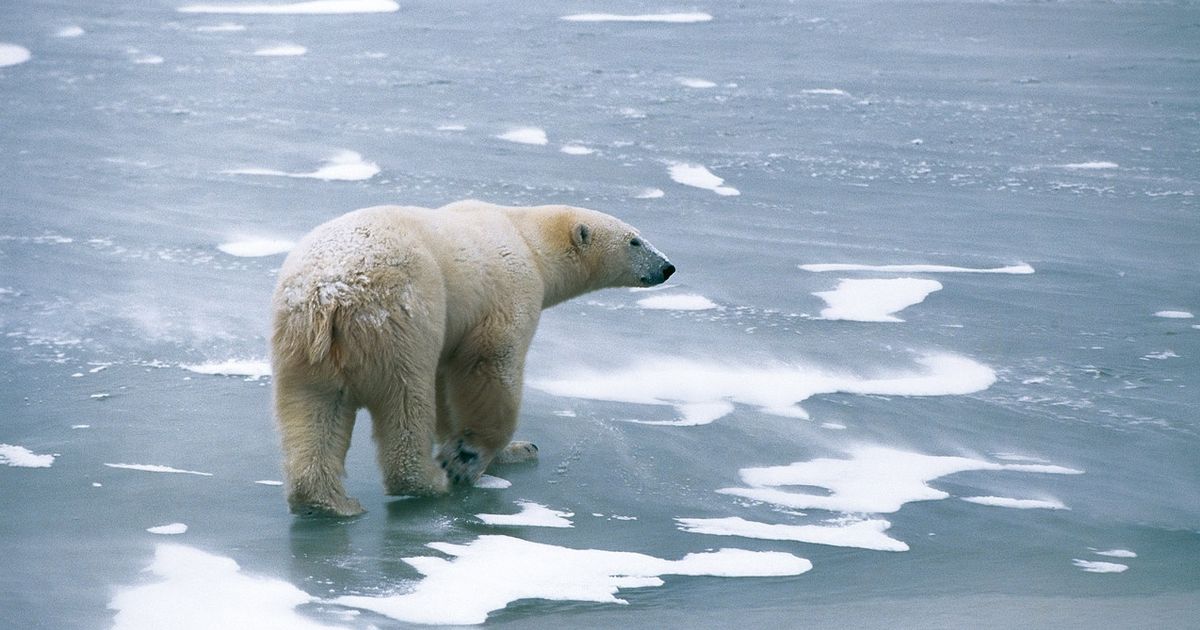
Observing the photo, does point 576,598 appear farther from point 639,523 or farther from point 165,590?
point 165,590

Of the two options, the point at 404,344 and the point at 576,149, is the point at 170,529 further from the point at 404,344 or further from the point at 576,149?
the point at 576,149

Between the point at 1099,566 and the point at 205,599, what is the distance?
7.66ft

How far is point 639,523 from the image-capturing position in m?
4.15

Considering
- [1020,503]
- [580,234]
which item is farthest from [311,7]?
[1020,503]

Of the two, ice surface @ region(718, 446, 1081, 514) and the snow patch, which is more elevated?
the snow patch

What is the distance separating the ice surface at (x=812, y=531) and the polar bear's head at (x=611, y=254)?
4.14 ft

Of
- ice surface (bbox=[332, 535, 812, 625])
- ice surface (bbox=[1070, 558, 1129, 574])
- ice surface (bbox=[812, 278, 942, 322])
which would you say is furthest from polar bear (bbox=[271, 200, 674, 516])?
ice surface (bbox=[812, 278, 942, 322])

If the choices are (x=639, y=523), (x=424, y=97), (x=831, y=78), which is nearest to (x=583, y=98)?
(x=424, y=97)

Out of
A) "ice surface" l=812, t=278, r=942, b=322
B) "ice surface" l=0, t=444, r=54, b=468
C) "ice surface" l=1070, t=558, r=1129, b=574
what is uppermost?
"ice surface" l=812, t=278, r=942, b=322

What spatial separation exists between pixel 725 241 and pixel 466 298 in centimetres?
322

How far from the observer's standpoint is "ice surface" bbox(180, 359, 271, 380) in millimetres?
5363

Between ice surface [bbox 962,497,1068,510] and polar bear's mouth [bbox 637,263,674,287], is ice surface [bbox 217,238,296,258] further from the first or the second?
ice surface [bbox 962,497,1068,510]

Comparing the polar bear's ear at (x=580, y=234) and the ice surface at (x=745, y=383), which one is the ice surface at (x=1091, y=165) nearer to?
the ice surface at (x=745, y=383)

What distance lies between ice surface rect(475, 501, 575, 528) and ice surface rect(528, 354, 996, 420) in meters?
1.14
